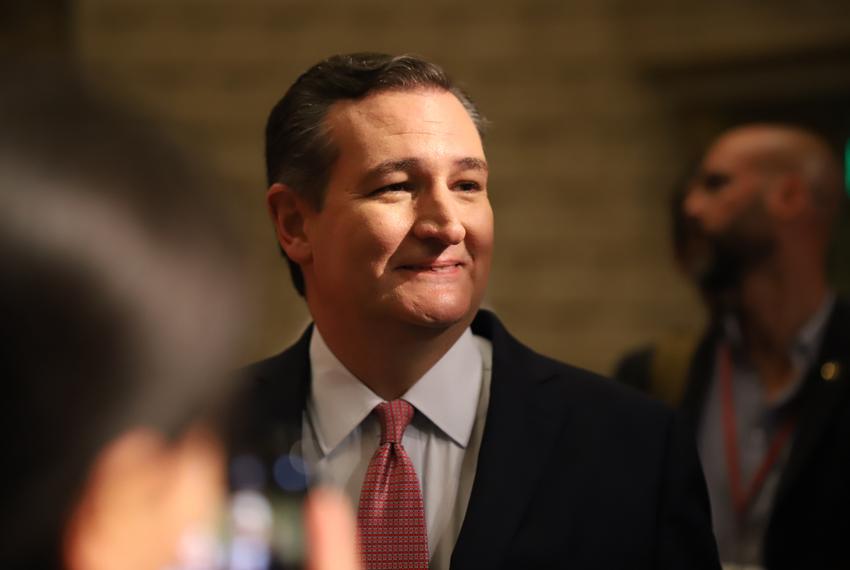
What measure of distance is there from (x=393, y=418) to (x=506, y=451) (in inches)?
5.9

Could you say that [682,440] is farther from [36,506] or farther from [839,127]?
[839,127]

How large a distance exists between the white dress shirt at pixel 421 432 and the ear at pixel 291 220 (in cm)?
15

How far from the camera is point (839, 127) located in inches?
144

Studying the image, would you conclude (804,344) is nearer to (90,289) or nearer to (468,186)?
(468,186)

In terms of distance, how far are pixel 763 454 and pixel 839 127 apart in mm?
1793

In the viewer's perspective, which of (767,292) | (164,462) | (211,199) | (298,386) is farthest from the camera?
(767,292)

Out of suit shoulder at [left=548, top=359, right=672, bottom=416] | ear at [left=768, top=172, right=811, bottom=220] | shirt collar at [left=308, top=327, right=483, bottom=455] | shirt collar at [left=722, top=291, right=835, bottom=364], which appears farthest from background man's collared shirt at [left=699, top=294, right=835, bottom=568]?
shirt collar at [left=308, top=327, right=483, bottom=455]

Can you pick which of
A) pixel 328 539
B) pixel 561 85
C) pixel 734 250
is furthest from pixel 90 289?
pixel 561 85

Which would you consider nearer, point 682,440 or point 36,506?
point 36,506

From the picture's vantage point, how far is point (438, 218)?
1.28 meters

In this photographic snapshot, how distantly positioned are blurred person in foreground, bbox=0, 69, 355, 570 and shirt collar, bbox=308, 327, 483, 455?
796mm

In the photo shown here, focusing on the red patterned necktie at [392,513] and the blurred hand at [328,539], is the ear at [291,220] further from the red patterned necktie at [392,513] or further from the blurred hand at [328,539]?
the blurred hand at [328,539]

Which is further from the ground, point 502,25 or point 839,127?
point 502,25

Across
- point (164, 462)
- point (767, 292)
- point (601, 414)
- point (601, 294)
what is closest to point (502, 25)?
point (601, 294)
